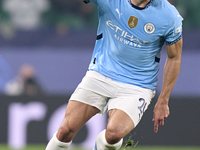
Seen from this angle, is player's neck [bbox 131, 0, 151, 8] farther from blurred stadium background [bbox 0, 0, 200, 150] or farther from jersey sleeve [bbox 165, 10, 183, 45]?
blurred stadium background [bbox 0, 0, 200, 150]

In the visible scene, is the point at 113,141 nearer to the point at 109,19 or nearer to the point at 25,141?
the point at 109,19

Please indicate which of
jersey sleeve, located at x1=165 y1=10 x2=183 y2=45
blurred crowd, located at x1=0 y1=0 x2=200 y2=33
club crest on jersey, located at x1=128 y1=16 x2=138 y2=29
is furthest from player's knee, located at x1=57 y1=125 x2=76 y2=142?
blurred crowd, located at x1=0 y1=0 x2=200 y2=33

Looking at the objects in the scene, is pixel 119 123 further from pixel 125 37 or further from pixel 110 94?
pixel 125 37

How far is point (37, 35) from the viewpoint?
41.3ft

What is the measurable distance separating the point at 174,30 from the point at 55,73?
7.00 metres

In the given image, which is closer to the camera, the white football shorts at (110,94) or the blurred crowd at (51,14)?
the white football shorts at (110,94)

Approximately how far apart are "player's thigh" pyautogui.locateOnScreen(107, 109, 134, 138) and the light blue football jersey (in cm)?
40

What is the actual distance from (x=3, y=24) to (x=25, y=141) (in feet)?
13.4

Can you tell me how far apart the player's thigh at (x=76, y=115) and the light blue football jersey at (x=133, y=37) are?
430mm

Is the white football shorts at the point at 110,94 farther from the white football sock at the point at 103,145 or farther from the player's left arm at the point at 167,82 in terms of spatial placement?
the white football sock at the point at 103,145

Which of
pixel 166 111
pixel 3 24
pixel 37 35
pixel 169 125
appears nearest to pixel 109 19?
pixel 166 111

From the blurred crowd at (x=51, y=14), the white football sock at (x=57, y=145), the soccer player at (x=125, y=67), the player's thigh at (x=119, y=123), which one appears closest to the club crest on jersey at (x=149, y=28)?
the soccer player at (x=125, y=67)

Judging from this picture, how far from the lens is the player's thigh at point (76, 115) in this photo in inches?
235

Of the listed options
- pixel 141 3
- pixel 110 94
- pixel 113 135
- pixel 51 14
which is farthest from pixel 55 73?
pixel 113 135
